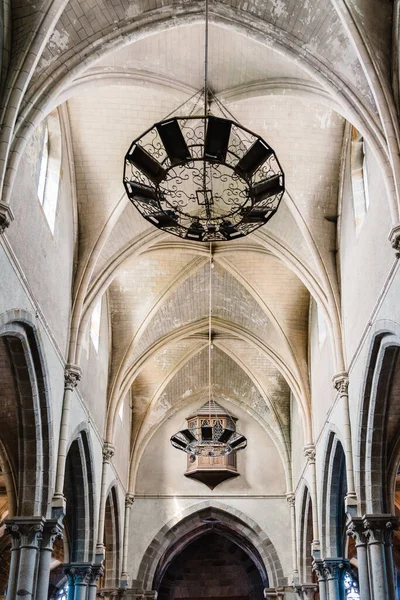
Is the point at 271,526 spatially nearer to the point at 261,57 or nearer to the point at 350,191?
the point at 350,191

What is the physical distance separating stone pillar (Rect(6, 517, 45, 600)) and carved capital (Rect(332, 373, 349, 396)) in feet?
18.6

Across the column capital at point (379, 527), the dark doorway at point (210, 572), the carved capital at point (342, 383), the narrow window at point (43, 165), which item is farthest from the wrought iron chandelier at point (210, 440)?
the dark doorway at point (210, 572)

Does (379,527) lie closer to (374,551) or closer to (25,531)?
(374,551)

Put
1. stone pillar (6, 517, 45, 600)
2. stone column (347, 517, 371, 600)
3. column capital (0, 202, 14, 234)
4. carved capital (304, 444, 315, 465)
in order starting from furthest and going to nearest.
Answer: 1. carved capital (304, 444, 315, 465)
2. stone column (347, 517, 371, 600)
3. stone pillar (6, 517, 45, 600)
4. column capital (0, 202, 14, 234)

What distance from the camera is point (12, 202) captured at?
1078 centimetres

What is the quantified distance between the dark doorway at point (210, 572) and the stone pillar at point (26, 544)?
53.4ft

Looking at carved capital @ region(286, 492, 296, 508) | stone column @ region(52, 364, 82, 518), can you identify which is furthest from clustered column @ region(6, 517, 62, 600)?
carved capital @ region(286, 492, 296, 508)

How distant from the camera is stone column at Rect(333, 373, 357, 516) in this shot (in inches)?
520

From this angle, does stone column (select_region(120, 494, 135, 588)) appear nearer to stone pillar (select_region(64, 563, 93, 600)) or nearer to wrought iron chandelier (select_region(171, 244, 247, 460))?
wrought iron chandelier (select_region(171, 244, 247, 460))

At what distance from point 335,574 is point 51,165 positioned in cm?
1023

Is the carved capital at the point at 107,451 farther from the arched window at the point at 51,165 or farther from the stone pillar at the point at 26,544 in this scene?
the arched window at the point at 51,165

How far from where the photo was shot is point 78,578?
17188 millimetres

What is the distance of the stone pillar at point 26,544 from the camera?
12.5m

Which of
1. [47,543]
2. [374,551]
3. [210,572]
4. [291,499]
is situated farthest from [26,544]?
[210,572]
